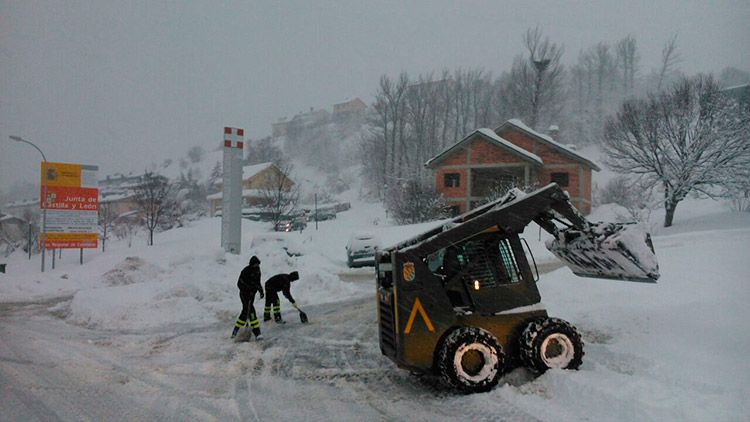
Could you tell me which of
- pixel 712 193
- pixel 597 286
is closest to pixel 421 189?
pixel 712 193

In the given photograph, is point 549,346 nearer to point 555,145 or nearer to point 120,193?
point 555,145

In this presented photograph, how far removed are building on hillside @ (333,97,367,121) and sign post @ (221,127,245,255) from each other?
92882mm

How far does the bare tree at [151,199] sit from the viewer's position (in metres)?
34.7

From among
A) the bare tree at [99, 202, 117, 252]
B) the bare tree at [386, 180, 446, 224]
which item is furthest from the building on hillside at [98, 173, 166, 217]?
the bare tree at [386, 180, 446, 224]

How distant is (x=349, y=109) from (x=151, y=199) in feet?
268

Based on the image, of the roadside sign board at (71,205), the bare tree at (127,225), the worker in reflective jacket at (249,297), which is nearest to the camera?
the worker in reflective jacket at (249,297)

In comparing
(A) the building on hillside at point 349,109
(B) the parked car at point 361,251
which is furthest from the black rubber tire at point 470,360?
(A) the building on hillside at point 349,109

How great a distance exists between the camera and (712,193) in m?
25.8

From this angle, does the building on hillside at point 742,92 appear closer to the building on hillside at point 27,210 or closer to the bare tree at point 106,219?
the building on hillside at point 27,210

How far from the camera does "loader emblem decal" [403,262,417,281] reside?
18.5 feet

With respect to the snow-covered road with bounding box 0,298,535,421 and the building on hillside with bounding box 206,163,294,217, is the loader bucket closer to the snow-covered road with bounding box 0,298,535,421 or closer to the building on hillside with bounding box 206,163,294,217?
the snow-covered road with bounding box 0,298,535,421

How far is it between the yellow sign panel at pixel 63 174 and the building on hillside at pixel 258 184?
8157mm

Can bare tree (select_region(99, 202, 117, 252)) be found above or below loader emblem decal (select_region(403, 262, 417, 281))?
above

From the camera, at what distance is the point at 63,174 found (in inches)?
989
